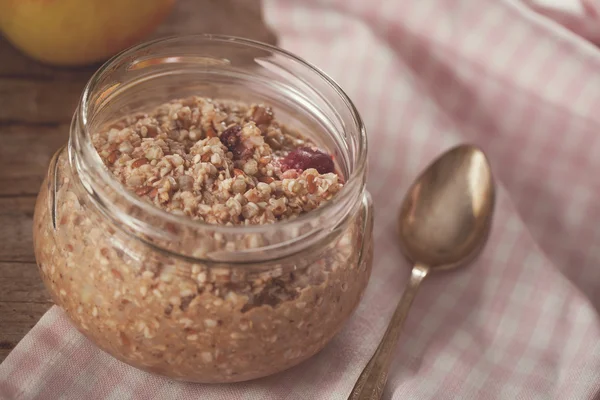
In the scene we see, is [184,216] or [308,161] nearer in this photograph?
[184,216]

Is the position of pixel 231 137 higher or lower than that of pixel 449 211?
higher

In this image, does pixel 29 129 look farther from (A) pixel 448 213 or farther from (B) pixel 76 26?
(A) pixel 448 213

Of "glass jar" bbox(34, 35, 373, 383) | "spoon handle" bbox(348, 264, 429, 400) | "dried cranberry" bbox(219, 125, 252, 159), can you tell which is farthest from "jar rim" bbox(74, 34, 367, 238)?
"spoon handle" bbox(348, 264, 429, 400)

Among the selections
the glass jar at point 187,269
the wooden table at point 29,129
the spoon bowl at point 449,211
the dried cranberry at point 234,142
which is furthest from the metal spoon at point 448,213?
the wooden table at point 29,129

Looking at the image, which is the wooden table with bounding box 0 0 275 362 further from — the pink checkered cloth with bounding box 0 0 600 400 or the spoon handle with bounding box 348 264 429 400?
the spoon handle with bounding box 348 264 429 400

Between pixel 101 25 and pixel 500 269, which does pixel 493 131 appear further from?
pixel 101 25

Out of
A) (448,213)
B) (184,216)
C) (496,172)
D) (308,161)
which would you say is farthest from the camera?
(496,172)

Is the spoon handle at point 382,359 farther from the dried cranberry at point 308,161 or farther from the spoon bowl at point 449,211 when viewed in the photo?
the dried cranberry at point 308,161

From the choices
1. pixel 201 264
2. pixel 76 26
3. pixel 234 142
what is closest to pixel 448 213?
pixel 234 142
